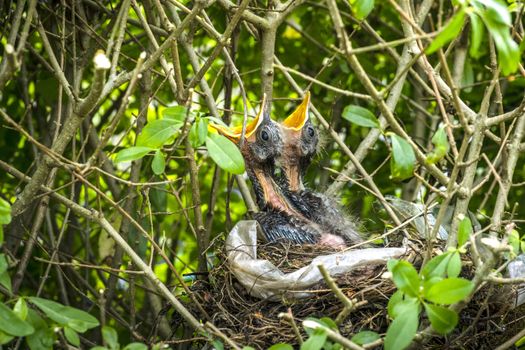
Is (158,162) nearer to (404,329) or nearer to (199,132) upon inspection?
(199,132)

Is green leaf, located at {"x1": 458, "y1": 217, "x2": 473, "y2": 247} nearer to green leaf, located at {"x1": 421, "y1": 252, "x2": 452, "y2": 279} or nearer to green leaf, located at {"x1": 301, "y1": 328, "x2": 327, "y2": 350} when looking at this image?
green leaf, located at {"x1": 421, "y1": 252, "x2": 452, "y2": 279}

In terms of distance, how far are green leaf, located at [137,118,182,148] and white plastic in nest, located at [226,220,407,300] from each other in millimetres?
687

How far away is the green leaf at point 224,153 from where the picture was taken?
2248mm

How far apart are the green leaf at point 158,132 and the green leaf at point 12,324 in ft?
1.65

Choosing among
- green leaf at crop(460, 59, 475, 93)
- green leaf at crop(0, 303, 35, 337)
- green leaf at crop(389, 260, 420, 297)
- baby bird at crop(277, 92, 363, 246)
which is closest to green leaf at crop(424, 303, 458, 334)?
green leaf at crop(389, 260, 420, 297)

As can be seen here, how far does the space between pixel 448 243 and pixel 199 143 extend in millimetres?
691

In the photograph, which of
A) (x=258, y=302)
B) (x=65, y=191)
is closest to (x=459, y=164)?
(x=258, y=302)

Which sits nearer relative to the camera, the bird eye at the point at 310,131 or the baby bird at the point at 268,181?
the baby bird at the point at 268,181

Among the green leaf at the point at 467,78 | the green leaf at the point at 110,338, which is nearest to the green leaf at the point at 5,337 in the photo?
the green leaf at the point at 110,338

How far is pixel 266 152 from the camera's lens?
331 centimetres

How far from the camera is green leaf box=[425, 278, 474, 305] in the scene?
197 cm

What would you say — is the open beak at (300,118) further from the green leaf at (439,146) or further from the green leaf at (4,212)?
the green leaf at (4,212)

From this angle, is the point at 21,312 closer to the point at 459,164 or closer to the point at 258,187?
the point at 459,164

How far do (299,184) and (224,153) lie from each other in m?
1.20
